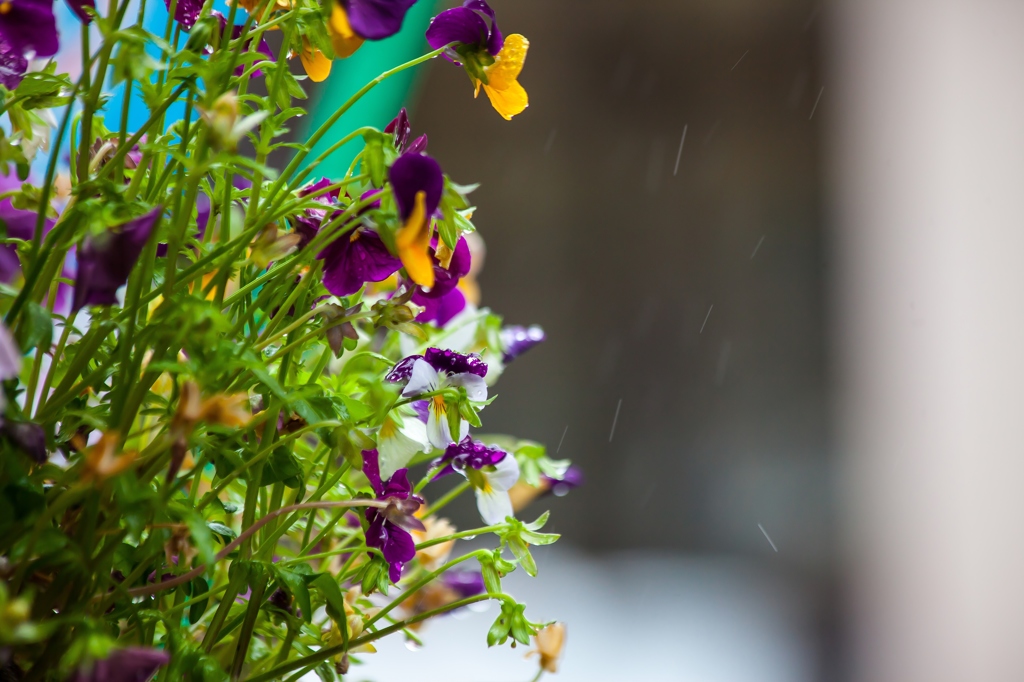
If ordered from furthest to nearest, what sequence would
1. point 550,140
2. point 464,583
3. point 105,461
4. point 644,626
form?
point 550,140
point 644,626
point 464,583
point 105,461

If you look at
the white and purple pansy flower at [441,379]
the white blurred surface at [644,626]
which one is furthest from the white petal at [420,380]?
the white blurred surface at [644,626]

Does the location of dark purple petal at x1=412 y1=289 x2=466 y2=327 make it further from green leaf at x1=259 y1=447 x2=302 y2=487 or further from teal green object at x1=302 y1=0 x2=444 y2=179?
teal green object at x1=302 y1=0 x2=444 y2=179

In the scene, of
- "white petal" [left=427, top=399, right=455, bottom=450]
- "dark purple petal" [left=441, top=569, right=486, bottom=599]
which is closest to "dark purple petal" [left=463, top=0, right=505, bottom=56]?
"white petal" [left=427, top=399, right=455, bottom=450]

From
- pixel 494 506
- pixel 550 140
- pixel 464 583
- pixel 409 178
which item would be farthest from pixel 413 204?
pixel 550 140

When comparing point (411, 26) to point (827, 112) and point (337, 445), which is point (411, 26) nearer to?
point (337, 445)

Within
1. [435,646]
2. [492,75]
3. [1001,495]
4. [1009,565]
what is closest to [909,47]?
[1001,495]

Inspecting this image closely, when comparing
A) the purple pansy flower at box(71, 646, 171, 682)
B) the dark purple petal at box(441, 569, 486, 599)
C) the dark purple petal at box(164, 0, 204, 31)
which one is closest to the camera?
the purple pansy flower at box(71, 646, 171, 682)

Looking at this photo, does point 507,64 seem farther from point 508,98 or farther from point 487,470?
point 487,470

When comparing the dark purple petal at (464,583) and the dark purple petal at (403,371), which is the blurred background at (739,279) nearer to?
the dark purple petal at (464,583)
